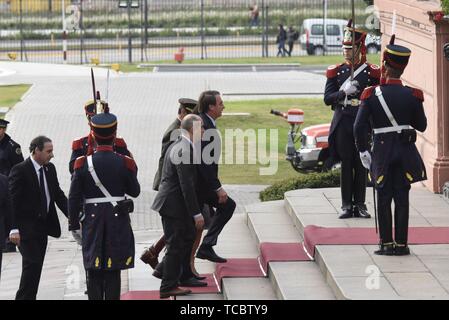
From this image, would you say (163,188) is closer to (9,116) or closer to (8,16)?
(9,116)

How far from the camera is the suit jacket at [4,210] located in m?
11.8

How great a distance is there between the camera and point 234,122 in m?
28.2

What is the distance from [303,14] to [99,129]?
152 ft

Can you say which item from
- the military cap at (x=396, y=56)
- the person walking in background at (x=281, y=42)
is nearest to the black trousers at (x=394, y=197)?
the military cap at (x=396, y=56)

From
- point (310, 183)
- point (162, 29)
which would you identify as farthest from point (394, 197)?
point (162, 29)

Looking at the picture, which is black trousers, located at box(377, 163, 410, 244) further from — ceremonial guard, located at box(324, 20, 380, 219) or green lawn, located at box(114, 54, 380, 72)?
Result: green lawn, located at box(114, 54, 380, 72)

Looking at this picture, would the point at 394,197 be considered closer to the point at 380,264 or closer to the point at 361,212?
the point at 380,264

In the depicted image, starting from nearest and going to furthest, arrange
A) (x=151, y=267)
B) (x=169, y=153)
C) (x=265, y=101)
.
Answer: (x=169, y=153) < (x=151, y=267) < (x=265, y=101)

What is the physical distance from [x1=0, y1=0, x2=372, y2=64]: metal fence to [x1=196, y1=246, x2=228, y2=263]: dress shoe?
32.0 m

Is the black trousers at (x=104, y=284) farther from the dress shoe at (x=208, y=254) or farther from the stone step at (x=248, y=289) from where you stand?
the dress shoe at (x=208, y=254)

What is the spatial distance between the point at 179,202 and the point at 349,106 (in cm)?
284

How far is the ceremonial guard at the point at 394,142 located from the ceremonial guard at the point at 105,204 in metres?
2.35

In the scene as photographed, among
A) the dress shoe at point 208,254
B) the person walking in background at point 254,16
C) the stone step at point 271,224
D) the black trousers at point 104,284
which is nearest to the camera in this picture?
the black trousers at point 104,284
